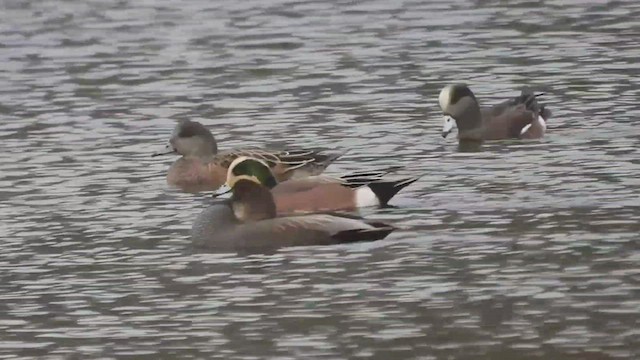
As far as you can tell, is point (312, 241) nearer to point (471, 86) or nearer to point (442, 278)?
point (442, 278)

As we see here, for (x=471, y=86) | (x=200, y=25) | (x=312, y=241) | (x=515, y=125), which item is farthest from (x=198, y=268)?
(x=200, y=25)

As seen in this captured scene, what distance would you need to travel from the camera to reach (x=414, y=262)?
40.0ft

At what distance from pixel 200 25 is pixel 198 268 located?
13.2 m

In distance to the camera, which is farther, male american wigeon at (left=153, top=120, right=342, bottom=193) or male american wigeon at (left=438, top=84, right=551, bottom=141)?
male american wigeon at (left=438, top=84, right=551, bottom=141)

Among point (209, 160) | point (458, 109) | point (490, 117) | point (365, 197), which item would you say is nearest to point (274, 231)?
point (365, 197)

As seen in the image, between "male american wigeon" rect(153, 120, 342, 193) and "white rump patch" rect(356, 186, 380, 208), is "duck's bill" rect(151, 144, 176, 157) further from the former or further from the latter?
"white rump patch" rect(356, 186, 380, 208)

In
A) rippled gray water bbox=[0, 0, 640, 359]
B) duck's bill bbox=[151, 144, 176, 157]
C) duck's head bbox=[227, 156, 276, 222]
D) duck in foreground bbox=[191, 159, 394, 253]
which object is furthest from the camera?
duck's bill bbox=[151, 144, 176, 157]

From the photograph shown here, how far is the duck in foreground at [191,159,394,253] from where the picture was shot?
42.8ft

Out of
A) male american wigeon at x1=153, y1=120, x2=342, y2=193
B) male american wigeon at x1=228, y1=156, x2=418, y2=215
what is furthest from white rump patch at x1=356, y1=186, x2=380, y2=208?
male american wigeon at x1=153, y1=120, x2=342, y2=193

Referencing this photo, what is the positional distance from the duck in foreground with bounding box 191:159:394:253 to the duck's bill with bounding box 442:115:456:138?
4326mm

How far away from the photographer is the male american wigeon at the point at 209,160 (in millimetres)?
15812

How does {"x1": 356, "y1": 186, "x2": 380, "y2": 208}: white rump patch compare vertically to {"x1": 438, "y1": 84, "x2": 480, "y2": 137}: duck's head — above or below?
below

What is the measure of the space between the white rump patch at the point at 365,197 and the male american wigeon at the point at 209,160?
97 centimetres

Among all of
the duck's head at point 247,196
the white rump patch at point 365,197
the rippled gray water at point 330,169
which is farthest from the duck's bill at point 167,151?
the duck's head at point 247,196
